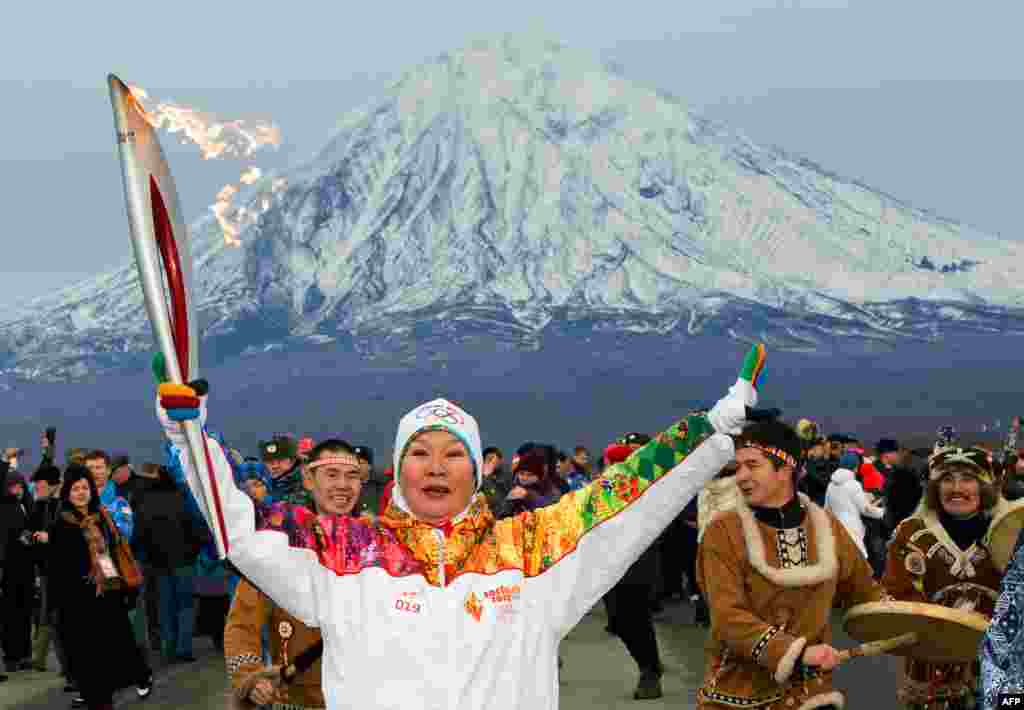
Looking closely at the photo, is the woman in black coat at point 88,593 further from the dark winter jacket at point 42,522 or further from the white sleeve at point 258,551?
the white sleeve at point 258,551

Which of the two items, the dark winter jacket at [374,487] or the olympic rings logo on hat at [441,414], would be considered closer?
the olympic rings logo on hat at [441,414]

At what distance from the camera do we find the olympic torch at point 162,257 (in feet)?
13.6

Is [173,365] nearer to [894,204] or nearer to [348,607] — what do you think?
[348,607]

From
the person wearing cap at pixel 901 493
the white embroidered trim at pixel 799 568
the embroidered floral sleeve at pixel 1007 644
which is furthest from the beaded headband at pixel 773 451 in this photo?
the person wearing cap at pixel 901 493

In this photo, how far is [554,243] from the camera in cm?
18288

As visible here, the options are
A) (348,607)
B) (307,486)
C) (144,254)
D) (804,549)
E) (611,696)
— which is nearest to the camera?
(144,254)

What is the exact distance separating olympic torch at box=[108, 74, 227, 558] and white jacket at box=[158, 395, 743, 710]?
0.18 meters

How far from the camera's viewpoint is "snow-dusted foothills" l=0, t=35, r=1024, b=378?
572 ft

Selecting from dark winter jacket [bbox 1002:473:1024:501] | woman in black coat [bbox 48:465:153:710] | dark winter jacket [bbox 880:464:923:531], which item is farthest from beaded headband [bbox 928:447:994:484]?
dark winter jacket [bbox 1002:473:1024:501]

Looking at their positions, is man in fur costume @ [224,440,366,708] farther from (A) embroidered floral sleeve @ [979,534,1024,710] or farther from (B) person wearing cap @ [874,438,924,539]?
(B) person wearing cap @ [874,438,924,539]

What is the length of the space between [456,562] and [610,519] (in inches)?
17.1

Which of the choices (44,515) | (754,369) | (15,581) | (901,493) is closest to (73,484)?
(44,515)

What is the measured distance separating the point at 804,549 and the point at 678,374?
Answer: 6252 inches

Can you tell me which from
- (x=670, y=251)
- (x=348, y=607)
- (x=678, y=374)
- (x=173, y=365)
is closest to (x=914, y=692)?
(x=348, y=607)
